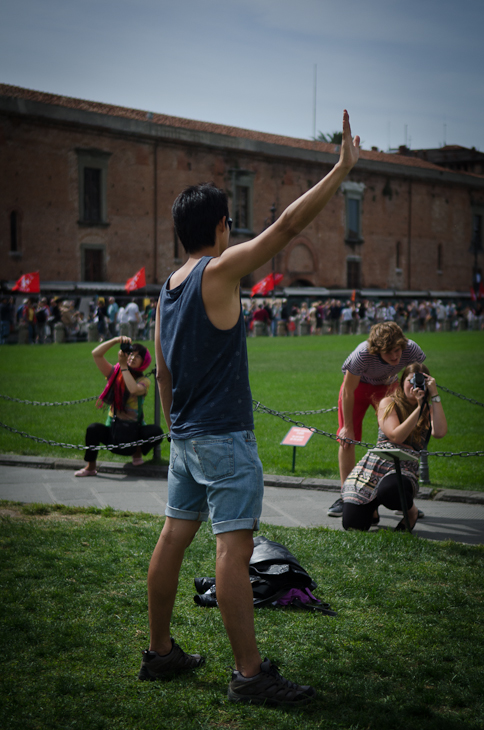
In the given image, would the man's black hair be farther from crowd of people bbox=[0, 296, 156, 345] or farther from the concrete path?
crowd of people bbox=[0, 296, 156, 345]

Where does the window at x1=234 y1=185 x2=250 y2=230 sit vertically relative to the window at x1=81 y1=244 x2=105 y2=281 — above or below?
above

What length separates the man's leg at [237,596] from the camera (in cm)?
268

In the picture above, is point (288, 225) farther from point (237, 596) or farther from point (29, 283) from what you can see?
point (29, 283)

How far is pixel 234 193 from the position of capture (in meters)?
44.6

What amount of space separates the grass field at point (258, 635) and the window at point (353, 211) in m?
47.6

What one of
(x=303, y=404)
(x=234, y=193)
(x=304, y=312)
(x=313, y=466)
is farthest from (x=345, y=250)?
(x=313, y=466)

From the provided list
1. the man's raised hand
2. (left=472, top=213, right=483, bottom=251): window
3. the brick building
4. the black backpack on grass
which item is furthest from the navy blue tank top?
(left=472, top=213, right=483, bottom=251): window

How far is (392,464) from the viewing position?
5.10 m

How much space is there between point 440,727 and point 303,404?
8.66 meters

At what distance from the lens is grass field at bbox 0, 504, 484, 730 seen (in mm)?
2676

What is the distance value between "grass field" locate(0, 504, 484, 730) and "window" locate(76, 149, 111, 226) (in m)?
36.0

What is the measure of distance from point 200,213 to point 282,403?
8.63 metres

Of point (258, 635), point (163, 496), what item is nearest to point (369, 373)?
point (163, 496)

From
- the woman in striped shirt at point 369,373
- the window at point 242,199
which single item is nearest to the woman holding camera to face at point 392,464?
the woman in striped shirt at point 369,373
